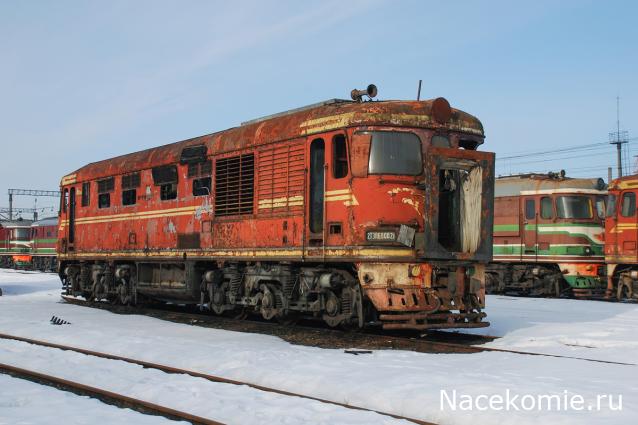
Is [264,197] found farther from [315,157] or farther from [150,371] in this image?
[150,371]

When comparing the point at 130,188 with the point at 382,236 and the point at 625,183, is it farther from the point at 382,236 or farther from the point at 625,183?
the point at 625,183

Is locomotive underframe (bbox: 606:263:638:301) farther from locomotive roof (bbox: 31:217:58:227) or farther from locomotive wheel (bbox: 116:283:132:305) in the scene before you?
locomotive roof (bbox: 31:217:58:227)

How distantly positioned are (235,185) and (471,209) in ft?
16.5

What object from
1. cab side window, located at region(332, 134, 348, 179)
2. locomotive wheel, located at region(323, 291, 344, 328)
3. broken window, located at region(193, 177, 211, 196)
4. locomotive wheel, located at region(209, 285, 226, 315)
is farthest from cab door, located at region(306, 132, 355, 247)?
broken window, located at region(193, 177, 211, 196)

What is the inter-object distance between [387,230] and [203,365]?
377cm

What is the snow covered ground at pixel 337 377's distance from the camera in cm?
717

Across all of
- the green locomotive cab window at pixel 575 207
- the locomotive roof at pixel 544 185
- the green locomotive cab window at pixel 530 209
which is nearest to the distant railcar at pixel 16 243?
the locomotive roof at pixel 544 185

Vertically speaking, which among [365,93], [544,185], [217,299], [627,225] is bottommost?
[217,299]

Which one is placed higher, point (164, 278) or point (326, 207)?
point (326, 207)

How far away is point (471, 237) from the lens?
12.5m

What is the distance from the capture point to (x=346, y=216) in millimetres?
12188

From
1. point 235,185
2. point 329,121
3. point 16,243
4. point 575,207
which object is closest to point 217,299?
point 235,185

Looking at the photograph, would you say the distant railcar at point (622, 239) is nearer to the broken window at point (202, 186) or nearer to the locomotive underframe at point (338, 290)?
the locomotive underframe at point (338, 290)

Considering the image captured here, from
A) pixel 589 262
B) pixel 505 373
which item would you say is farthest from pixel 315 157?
pixel 589 262
